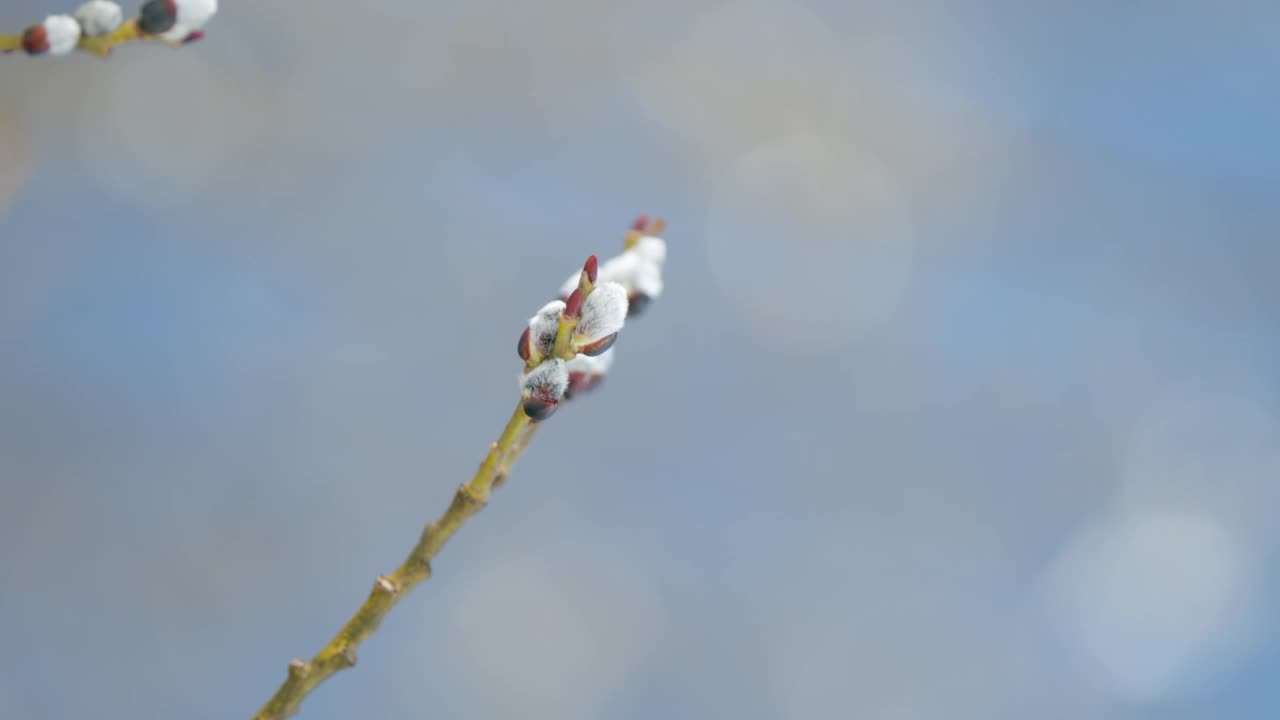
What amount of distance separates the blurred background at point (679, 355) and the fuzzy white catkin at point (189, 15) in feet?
2.67

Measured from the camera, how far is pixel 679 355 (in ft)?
4.23

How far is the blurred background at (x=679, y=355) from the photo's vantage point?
1.08 meters

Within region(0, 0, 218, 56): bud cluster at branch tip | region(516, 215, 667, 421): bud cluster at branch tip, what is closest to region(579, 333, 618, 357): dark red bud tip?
region(516, 215, 667, 421): bud cluster at branch tip

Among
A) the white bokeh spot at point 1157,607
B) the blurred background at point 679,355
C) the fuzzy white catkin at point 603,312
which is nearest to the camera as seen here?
the fuzzy white catkin at point 603,312

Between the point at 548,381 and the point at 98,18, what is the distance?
0.19 meters

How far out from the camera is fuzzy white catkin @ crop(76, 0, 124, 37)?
12.9 inches

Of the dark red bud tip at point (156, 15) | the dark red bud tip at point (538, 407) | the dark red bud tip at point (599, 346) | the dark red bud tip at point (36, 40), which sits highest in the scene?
the dark red bud tip at point (156, 15)

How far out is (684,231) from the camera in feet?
4.18

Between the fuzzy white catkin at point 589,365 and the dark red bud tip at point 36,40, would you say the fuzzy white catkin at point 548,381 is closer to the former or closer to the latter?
the fuzzy white catkin at point 589,365

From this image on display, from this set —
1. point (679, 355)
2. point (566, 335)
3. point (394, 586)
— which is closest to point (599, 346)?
point (566, 335)

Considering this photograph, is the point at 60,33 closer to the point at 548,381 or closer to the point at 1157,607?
the point at 548,381

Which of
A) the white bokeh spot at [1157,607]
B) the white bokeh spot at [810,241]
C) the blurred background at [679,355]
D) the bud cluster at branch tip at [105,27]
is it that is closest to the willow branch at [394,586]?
the bud cluster at branch tip at [105,27]

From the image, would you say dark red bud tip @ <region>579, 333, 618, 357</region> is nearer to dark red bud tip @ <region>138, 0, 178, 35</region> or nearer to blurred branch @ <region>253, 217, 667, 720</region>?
blurred branch @ <region>253, 217, 667, 720</region>

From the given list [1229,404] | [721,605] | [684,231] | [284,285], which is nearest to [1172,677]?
[1229,404]
